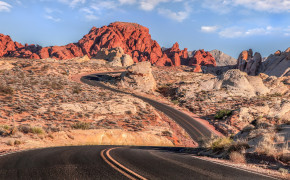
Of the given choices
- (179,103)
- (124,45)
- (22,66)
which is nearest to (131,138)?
(179,103)

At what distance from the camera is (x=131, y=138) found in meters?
26.0

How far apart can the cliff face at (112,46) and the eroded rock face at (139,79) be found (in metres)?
95.9

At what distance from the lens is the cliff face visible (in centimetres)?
15491

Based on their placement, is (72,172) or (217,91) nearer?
(72,172)

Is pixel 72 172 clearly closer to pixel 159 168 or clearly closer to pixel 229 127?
pixel 159 168

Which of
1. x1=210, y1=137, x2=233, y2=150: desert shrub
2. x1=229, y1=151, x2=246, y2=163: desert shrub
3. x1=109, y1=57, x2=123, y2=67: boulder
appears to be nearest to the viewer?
x1=229, y1=151, x2=246, y2=163: desert shrub

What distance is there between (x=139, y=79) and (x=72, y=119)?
3080 centimetres

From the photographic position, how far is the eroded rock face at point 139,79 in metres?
56.6

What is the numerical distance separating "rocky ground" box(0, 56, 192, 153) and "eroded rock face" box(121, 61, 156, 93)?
1615 centimetres

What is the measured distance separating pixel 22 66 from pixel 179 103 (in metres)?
43.7

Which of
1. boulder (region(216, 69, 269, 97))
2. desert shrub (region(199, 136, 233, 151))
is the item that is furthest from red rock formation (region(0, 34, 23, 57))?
desert shrub (region(199, 136, 233, 151))

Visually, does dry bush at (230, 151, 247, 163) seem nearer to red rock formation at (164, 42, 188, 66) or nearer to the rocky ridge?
the rocky ridge

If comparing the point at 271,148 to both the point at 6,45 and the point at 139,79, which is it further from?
the point at 6,45

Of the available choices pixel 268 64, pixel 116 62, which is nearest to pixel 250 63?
pixel 268 64
